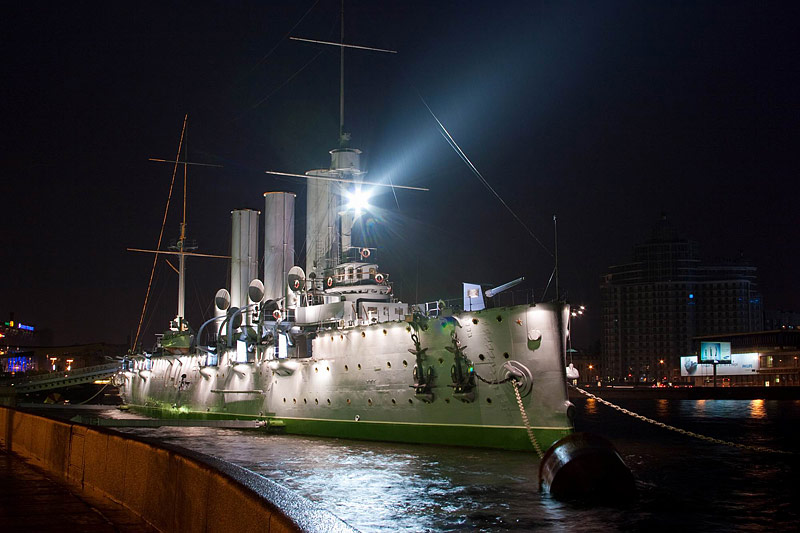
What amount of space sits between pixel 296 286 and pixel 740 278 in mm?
124301

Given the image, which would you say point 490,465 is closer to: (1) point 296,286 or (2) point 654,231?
(1) point 296,286

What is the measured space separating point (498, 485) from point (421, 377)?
7.07 meters

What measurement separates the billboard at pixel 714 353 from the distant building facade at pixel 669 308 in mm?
55108

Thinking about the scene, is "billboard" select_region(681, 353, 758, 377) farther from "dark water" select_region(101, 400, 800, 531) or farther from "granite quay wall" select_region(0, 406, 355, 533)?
"granite quay wall" select_region(0, 406, 355, 533)

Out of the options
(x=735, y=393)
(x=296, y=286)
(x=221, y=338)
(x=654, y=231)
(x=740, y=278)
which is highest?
(x=654, y=231)

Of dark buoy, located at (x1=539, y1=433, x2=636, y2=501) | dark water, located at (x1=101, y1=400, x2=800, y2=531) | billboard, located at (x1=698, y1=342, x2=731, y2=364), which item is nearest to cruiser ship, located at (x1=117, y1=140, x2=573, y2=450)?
dark water, located at (x1=101, y1=400, x2=800, y2=531)

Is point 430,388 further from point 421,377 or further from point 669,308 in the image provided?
point 669,308

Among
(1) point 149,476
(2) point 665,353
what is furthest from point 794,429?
(2) point 665,353

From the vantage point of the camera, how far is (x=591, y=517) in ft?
45.1

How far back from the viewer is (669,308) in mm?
140500

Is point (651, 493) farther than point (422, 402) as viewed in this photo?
No

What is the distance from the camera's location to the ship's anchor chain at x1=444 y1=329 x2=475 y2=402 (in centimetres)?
2264

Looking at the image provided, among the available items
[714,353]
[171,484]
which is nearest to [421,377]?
[171,484]

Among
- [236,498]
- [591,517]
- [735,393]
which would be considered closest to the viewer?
[236,498]
